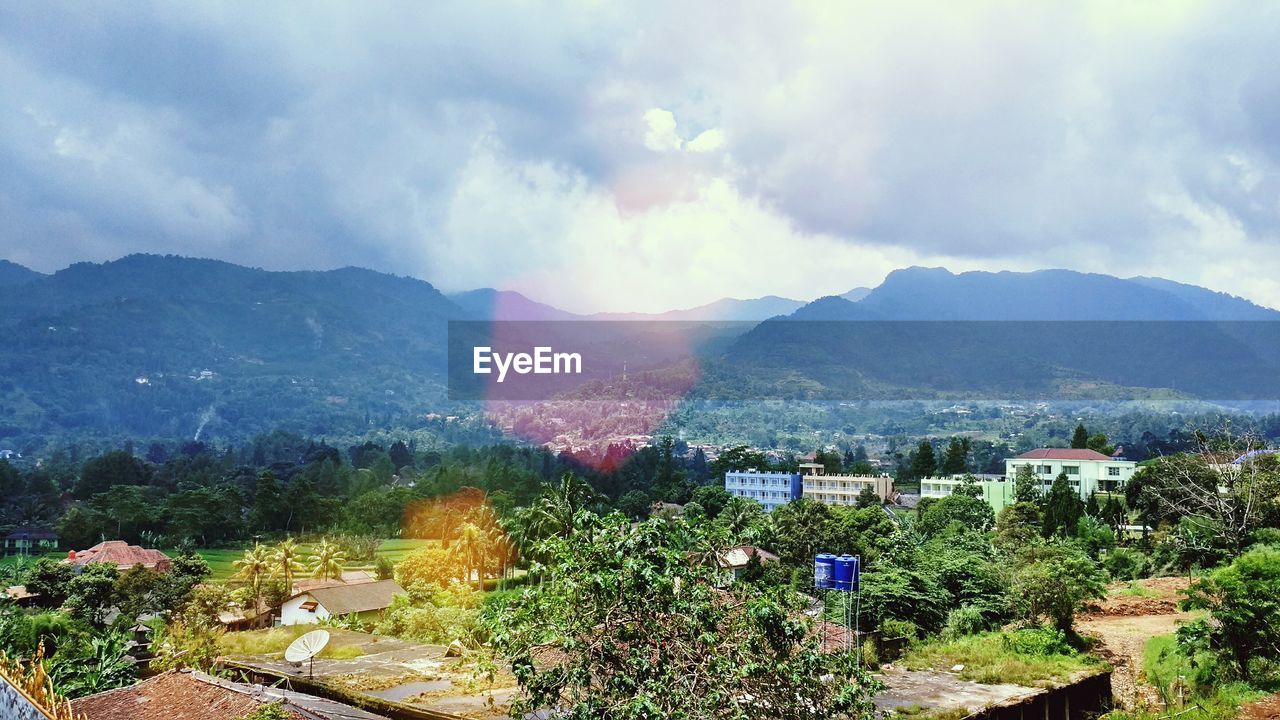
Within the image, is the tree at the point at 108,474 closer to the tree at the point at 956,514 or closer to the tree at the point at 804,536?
the tree at the point at 804,536

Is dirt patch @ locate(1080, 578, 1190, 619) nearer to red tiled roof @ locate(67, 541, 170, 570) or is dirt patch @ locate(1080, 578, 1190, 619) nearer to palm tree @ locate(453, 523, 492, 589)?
palm tree @ locate(453, 523, 492, 589)

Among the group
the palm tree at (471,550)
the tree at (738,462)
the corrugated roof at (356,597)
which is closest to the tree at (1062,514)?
the palm tree at (471,550)

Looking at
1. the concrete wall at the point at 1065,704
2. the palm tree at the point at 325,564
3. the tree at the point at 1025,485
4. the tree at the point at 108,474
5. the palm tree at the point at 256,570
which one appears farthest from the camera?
the tree at the point at 108,474

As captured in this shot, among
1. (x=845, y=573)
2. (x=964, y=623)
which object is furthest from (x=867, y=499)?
(x=845, y=573)

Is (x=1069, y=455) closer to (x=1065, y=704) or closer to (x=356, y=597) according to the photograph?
(x=356, y=597)

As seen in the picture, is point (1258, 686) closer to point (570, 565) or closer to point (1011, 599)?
point (1011, 599)

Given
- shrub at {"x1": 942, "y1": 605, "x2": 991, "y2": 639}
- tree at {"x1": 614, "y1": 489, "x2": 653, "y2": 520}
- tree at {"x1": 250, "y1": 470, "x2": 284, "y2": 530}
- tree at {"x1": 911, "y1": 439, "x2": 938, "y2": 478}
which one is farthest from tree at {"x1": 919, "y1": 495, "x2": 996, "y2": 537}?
tree at {"x1": 250, "y1": 470, "x2": 284, "y2": 530}
